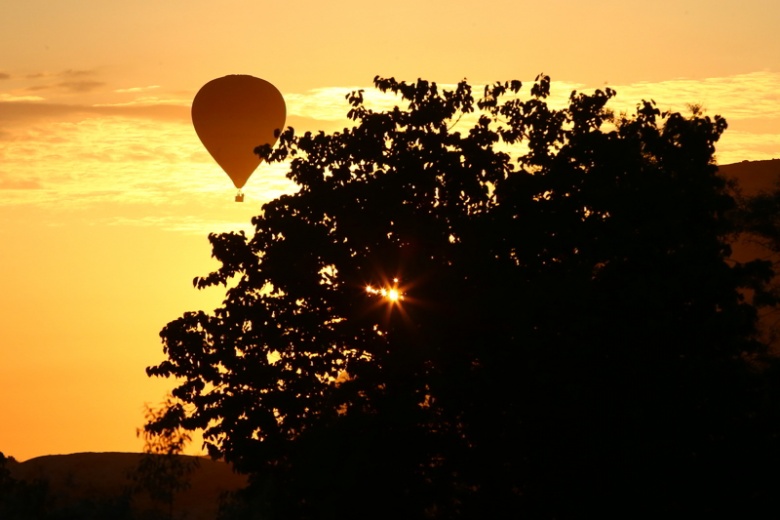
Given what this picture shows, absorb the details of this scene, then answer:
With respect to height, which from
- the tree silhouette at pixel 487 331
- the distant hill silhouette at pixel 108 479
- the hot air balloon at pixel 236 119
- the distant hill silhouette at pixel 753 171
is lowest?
the tree silhouette at pixel 487 331

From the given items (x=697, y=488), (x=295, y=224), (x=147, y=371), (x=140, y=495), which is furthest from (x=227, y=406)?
(x=140, y=495)

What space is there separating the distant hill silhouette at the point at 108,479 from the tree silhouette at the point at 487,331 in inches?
2043

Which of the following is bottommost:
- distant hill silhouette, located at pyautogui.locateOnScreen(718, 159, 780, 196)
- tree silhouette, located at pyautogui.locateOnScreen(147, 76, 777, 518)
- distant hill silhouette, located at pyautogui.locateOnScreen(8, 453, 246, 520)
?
tree silhouette, located at pyautogui.locateOnScreen(147, 76, 777, 518)

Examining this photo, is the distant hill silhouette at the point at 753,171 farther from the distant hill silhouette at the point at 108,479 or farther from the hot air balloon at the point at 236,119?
the hot air balloon at the point at 236,119

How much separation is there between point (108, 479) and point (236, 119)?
3729cm

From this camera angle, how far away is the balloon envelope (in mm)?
65750

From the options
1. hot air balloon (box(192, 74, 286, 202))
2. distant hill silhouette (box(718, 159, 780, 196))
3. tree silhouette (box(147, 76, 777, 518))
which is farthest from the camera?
distant hill silhouette (box(718, 159, 780, 196))

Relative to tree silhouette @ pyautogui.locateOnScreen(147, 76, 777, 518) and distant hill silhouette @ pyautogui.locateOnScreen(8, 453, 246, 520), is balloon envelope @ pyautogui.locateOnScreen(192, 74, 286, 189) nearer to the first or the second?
distant hill silhouette @ pyautogui.locateOnScreen(8, 453, 246, 520)

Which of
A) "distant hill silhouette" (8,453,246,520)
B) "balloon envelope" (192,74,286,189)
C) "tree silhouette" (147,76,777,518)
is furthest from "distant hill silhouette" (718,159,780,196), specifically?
"tree silhouette" (147,76,777,518)

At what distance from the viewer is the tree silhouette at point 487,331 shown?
3019 centimetres

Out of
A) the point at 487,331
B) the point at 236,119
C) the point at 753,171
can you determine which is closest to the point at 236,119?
the point at 236,119

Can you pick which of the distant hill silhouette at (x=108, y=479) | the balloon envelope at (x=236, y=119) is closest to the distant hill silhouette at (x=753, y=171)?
the distant hill silhouette at (x=108, y=479)

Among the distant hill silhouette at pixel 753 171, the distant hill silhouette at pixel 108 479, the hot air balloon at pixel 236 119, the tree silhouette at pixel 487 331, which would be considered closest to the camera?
the tree silhouette at pixel 487 331

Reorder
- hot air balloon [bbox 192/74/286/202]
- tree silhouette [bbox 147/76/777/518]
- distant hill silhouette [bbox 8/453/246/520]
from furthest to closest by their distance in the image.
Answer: distant hill silhouette [bbox 8/453/246/520] → hot air balloon [bbox 192/74/286/202] → tree silhouette [bbox 147/76/777/518]
